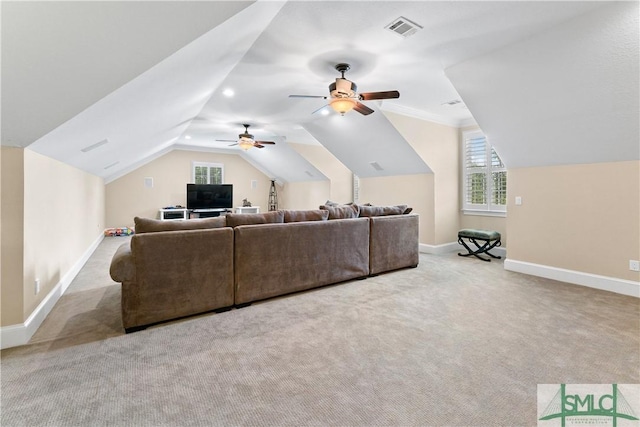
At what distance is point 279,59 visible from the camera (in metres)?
3.59

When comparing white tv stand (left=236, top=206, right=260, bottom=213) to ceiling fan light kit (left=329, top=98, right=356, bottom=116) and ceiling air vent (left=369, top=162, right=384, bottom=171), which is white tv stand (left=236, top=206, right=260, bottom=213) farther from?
ceiling fan light kit (left=329, top=98, right=356, bottom=116)

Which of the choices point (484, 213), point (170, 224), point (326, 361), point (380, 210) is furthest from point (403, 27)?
point (484, 213)

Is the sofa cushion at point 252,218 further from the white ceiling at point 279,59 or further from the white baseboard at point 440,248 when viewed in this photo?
the white baseboard at point 440,248

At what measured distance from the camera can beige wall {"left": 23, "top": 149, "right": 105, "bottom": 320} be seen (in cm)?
253

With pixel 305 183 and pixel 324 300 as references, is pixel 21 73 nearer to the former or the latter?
pixel 324 300

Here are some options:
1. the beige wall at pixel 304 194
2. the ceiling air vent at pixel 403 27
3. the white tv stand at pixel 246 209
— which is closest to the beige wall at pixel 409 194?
the beige wall at pixel 304 194

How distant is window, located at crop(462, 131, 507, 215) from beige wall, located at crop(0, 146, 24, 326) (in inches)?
267

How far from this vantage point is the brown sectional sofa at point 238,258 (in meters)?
2.62

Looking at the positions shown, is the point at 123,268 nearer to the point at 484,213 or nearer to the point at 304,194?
the point at 484,213

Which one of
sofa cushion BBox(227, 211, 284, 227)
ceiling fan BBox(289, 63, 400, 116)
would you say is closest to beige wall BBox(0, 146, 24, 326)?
sofa cushion BBox(227, 211, 284, 227)

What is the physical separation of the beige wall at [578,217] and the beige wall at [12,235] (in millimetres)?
5904

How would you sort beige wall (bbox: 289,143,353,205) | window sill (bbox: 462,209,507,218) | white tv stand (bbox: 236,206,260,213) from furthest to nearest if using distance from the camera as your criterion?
1. white tv stand (bbox: 236,206,260,213)
2. beige wall (bbox: 289,143,353,205)
3. window sill (bbox: 462,209,507,218)

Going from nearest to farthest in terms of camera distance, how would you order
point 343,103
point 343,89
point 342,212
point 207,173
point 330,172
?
point 343,89
point 343,103
point 342,212
point 330,172
point 207,173

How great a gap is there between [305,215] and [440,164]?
3804 mm
